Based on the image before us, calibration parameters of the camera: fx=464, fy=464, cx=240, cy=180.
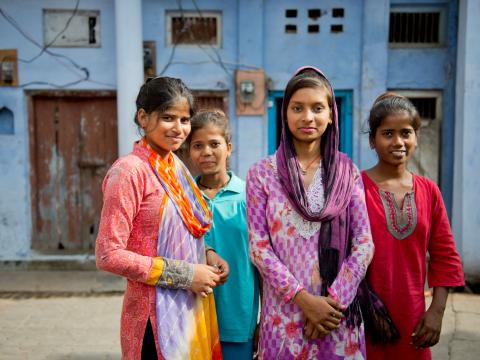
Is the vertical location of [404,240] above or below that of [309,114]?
below

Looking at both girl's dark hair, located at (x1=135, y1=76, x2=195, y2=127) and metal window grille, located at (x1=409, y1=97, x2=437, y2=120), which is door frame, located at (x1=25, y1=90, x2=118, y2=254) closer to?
metal window grille, located at (x1=409, y1=97, x2=437, y2=120)

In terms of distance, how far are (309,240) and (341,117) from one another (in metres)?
4.75

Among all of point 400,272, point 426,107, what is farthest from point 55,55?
point 400,272

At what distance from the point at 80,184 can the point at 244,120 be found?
2473 millimetres

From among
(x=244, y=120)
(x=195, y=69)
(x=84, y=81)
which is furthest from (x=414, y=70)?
(x=84, y=81)

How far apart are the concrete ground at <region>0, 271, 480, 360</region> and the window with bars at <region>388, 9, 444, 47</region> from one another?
3274 millimetres

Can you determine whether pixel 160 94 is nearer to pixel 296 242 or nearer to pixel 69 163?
pixel 296 242

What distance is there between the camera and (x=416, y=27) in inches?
243

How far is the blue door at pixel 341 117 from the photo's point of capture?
6195 mm

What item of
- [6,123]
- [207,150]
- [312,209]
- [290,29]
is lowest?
[312,209]

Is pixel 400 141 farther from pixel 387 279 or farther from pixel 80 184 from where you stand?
pixel 80 184

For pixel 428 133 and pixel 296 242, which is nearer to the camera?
pixel 296 242

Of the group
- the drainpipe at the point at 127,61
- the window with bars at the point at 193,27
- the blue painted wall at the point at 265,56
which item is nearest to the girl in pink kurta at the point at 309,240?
the drainpipe at the point at 127,61

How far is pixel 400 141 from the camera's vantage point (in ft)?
6.77
